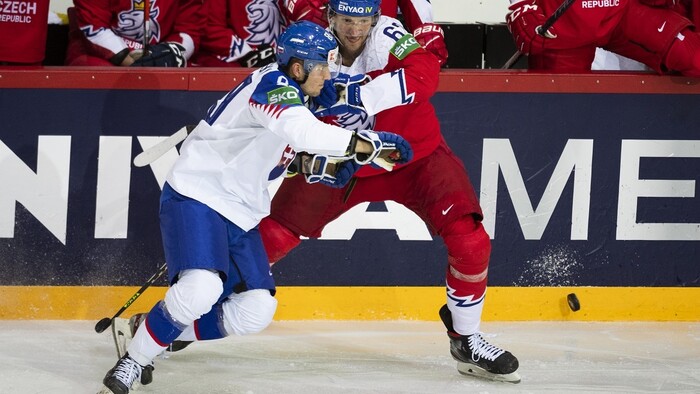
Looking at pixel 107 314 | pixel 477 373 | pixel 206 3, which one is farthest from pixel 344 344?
pixel 206 3

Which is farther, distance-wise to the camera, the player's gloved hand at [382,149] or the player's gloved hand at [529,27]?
the player's gloved hand at [529,27]

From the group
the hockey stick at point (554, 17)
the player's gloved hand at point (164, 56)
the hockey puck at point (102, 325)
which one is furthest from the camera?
the player's gloved hand at point (164, 56)

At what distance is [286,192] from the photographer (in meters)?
4.56

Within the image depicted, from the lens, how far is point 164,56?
5.54 metres

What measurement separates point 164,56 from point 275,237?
1.35 metres

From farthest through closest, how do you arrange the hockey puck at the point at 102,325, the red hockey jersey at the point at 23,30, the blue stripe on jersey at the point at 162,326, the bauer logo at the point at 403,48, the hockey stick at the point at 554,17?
the hockey stick at the point at 554,17 < the red hockey jersey at the point at 23,30 < the hockey puck at the point at 102,325 < the bauer logo at the point at 403,48 < the blue stripe on jersey at the point at 162,326

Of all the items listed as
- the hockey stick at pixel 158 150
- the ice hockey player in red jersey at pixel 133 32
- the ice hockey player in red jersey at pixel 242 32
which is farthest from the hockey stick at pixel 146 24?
the hockey stick at pixel 158 150

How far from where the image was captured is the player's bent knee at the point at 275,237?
4535mm

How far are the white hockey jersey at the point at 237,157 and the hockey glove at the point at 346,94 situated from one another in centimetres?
22

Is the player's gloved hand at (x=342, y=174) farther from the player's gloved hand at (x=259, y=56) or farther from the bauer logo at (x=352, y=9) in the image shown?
the player's gloved hand at (x=259, y=56)

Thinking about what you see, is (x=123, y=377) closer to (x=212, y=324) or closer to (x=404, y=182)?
(x=212, y=324)

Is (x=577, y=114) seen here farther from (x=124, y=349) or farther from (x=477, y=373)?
(x=124, y=349)

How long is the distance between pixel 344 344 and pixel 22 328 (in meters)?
1.21

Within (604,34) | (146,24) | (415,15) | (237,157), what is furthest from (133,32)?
(604,34)
